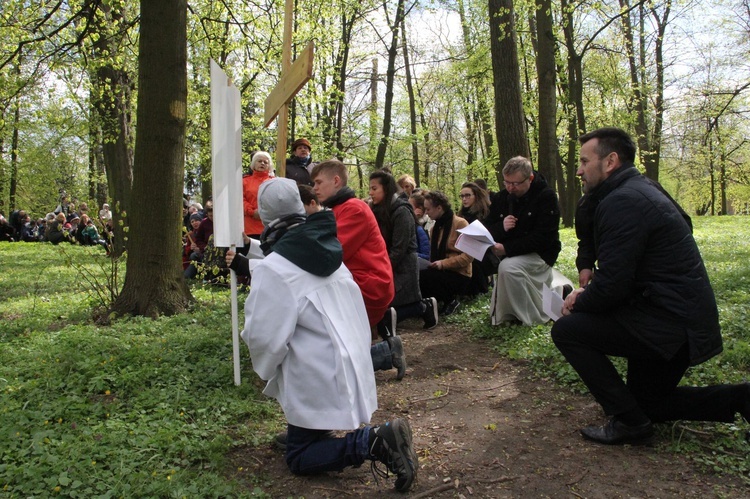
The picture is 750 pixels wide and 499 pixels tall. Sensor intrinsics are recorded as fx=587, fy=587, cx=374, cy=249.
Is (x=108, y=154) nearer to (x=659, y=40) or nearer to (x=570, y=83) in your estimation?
(x=570, y=83)

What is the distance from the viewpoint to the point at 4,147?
30969 mm

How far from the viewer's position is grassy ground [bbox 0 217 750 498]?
318 cm

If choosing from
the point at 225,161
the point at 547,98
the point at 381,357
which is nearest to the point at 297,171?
the point at 225,161

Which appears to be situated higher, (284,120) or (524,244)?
(284,120)

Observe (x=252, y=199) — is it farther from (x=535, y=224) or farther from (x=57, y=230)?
(x=57, y=230)

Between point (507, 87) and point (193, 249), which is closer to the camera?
point (507, 87)

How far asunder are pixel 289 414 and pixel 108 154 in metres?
12.3

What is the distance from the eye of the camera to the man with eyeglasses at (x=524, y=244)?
6.19 m

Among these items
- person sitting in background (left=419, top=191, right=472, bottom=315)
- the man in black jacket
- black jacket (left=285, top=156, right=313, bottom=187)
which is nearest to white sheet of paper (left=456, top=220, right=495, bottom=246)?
person sitting in background (left=419, top=191, right=472, bottom=315)

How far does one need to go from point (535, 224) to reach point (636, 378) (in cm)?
278

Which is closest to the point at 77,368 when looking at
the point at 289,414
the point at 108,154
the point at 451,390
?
the point at 289,414

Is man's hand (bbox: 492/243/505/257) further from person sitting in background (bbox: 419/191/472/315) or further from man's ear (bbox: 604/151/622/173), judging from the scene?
man's ear (bbox: 604/151/622/173)

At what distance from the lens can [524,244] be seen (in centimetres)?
632

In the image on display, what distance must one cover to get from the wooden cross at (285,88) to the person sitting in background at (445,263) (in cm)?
Result: 296
